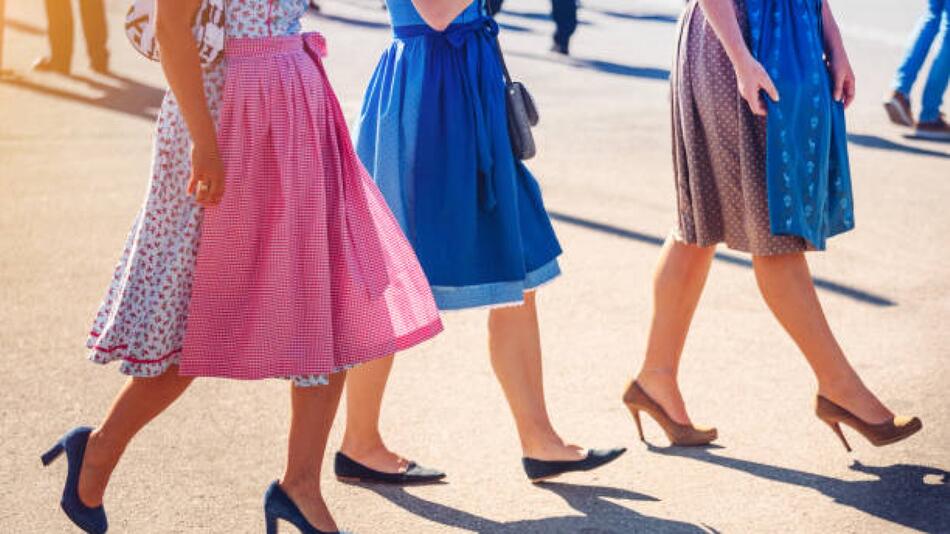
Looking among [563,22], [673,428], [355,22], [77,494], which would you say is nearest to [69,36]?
[563,22]

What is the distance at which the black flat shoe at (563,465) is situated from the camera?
430 cm

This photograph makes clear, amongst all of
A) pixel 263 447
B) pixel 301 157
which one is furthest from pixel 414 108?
pixel 263 447

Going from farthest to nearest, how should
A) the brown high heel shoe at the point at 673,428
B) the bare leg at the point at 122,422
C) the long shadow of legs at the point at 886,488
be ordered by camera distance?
the brown high heel shoe at the point at 673,428 → the long shadow of legs at the point at 886,488 → the bare leg at the point at 122,422

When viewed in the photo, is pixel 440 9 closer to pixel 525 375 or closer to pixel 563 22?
pixel 525 375

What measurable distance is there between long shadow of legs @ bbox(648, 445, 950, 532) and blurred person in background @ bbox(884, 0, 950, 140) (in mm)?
5776

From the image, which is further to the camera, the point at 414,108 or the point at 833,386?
the point at 833,386

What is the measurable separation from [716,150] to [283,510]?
162 centimetres

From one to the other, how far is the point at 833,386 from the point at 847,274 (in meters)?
2.28

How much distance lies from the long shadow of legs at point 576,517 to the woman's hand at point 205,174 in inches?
45.4

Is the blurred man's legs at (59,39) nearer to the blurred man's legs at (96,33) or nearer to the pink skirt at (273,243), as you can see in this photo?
the blurred man's legs at (96,33)

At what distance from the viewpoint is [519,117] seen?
4141 mm

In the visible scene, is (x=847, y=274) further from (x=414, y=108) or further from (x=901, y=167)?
(x=414, y=108)

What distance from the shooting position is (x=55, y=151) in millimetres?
9000

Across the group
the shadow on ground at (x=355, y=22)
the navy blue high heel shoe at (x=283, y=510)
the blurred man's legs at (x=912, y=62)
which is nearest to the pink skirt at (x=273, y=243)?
the navy blue high heel shoe at (x=283, y=510)
